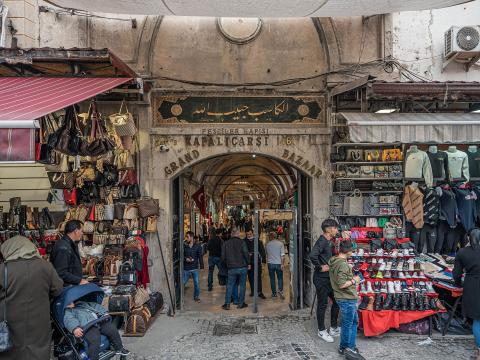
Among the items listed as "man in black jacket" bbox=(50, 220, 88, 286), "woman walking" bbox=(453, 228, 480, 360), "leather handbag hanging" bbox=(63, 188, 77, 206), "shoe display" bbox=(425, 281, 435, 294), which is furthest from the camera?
"leather handbag hanging" bbox=(63, 188, 77, 206)

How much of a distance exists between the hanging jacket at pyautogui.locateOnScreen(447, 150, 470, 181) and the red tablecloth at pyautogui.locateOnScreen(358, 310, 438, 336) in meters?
2.70

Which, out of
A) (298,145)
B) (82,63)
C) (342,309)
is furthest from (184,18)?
→ (342,309)

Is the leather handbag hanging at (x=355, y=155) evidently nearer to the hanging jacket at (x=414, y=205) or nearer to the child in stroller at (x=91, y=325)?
the hanging jacket at (x=414, y=205)

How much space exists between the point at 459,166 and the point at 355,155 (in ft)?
6.08

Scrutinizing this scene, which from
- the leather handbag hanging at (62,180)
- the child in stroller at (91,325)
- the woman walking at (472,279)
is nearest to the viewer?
the child in stroller at (91,325)

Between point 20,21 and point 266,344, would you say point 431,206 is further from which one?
point 20,21

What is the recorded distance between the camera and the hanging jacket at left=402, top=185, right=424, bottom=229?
805 centimetres

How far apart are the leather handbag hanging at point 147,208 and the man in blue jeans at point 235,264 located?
175 centimetres

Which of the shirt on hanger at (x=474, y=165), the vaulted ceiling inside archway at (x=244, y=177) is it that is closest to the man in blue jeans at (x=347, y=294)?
the shirt on hanger at (x=474, y=165)

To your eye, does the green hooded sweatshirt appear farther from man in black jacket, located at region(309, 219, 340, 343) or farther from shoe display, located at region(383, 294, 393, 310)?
shoe display, located at region(383, 294, 393, 310)

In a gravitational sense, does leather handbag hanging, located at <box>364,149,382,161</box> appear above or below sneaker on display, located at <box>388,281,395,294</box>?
above

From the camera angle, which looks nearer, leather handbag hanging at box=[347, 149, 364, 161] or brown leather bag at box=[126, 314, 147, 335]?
brown leather bag at box=[126, 314, 147, 335]

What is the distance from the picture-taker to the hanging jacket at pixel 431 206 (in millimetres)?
8141

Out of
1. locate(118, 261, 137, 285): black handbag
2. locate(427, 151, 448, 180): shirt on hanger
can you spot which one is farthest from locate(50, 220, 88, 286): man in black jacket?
locate(427, 151, 448, 180): shirt on hanger
